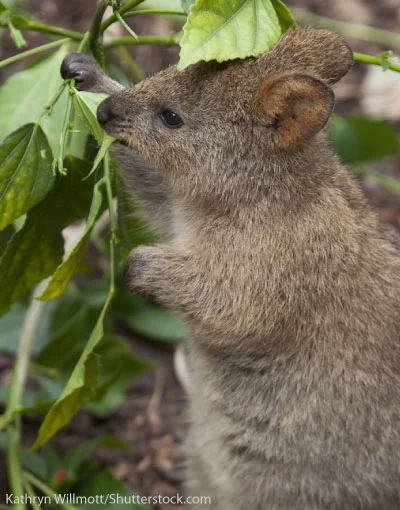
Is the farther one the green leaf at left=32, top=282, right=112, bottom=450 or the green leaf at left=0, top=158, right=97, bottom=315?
the green leaf at left=0, top=158, right=97, bottom=315

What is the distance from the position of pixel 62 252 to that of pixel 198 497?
5.30ft

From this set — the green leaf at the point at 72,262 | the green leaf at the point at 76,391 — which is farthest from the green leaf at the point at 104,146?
the green leaf at the point at 76,391

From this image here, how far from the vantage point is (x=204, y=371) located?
13.0 ft

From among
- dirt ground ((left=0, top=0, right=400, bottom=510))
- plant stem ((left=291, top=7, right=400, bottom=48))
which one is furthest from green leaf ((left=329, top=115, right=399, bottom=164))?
plant stem ((left=291, top=7, right=400, bottom=48))

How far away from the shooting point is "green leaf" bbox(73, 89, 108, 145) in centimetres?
326

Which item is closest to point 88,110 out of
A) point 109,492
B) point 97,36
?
point 97,36

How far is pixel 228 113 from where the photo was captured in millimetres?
3428

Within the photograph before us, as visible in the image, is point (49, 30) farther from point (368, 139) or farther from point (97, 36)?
point (368, 139)

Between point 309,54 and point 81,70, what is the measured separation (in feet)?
3.02

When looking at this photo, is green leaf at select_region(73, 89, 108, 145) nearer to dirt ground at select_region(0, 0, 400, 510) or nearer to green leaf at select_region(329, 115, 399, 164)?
dirt ground at select_region(0, 0, 400, 510)

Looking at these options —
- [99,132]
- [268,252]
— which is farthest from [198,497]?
[99,132]

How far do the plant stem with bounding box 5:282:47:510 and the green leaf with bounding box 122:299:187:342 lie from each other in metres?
0.94

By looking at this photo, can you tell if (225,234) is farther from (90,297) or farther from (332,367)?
(90,297)

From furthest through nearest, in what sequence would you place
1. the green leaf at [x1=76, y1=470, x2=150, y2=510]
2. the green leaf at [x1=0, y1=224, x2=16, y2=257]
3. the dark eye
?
the green leaf at [x1=76, y1=470, x2=150, y2=510]
the green leaf at [x1=0, y1=224, x2=16, y2=257]
the dark eye
